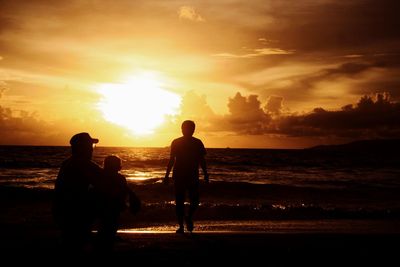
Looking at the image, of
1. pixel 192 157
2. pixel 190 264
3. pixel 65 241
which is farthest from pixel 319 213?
pixel 65 241

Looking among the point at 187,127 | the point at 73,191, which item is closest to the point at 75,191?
the point at 73,191

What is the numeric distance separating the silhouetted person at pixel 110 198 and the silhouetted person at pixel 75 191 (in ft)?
0.60

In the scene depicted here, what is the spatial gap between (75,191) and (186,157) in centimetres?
363

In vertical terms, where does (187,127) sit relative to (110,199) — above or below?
above

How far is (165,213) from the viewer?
1374cm

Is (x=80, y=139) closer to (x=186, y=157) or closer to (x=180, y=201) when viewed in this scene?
(x=186, y=157)

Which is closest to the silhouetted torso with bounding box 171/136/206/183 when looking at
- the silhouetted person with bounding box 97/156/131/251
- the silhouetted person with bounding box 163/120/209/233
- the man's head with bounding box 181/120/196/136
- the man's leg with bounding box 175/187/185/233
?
the silhouetted person with bounding box 163/120/209/233

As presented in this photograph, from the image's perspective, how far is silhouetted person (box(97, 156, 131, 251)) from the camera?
17.8 ft

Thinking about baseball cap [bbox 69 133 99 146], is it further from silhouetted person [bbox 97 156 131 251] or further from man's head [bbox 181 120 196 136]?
man's head [bbox 181 120 196 136]

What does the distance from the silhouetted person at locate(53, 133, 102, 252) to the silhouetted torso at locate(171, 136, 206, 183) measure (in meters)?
3.30

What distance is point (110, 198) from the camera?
554cm

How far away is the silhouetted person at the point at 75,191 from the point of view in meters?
5.10

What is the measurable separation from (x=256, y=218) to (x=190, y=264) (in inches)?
323

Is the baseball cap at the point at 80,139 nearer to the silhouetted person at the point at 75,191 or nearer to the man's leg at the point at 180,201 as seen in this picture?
the silhouetted person at the point at 75,191
